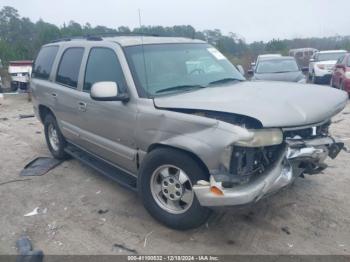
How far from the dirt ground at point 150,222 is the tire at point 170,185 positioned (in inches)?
6.7

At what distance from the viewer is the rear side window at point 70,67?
499 centimetres

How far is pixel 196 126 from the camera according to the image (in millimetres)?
3258

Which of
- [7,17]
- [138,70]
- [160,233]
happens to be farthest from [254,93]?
[7,17]

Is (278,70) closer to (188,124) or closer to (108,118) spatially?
(108,118)

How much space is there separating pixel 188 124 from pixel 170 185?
0.68m

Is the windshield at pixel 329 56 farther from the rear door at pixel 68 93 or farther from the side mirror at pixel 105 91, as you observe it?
the side mirror at pixel 105 91

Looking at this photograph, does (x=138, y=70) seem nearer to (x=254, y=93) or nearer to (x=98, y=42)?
(x=98, y=42)

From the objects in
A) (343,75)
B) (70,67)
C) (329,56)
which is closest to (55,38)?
(329,56)

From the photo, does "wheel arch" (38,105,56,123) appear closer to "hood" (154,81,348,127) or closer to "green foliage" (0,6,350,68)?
"hood" (154,81,348,127)

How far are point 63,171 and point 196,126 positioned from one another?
3.10 meters

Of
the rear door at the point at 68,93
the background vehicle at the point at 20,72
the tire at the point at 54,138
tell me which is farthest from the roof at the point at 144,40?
the background vehicle at the point at 20,72

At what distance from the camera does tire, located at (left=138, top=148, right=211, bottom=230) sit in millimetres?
3393

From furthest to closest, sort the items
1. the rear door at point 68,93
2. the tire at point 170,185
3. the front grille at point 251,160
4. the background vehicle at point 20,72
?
the background vehicle at point 20,72 < the rear door at point 68,93 < the tire at point 170,185 < the front grille at point 251,160

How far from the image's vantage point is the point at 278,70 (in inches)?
499
